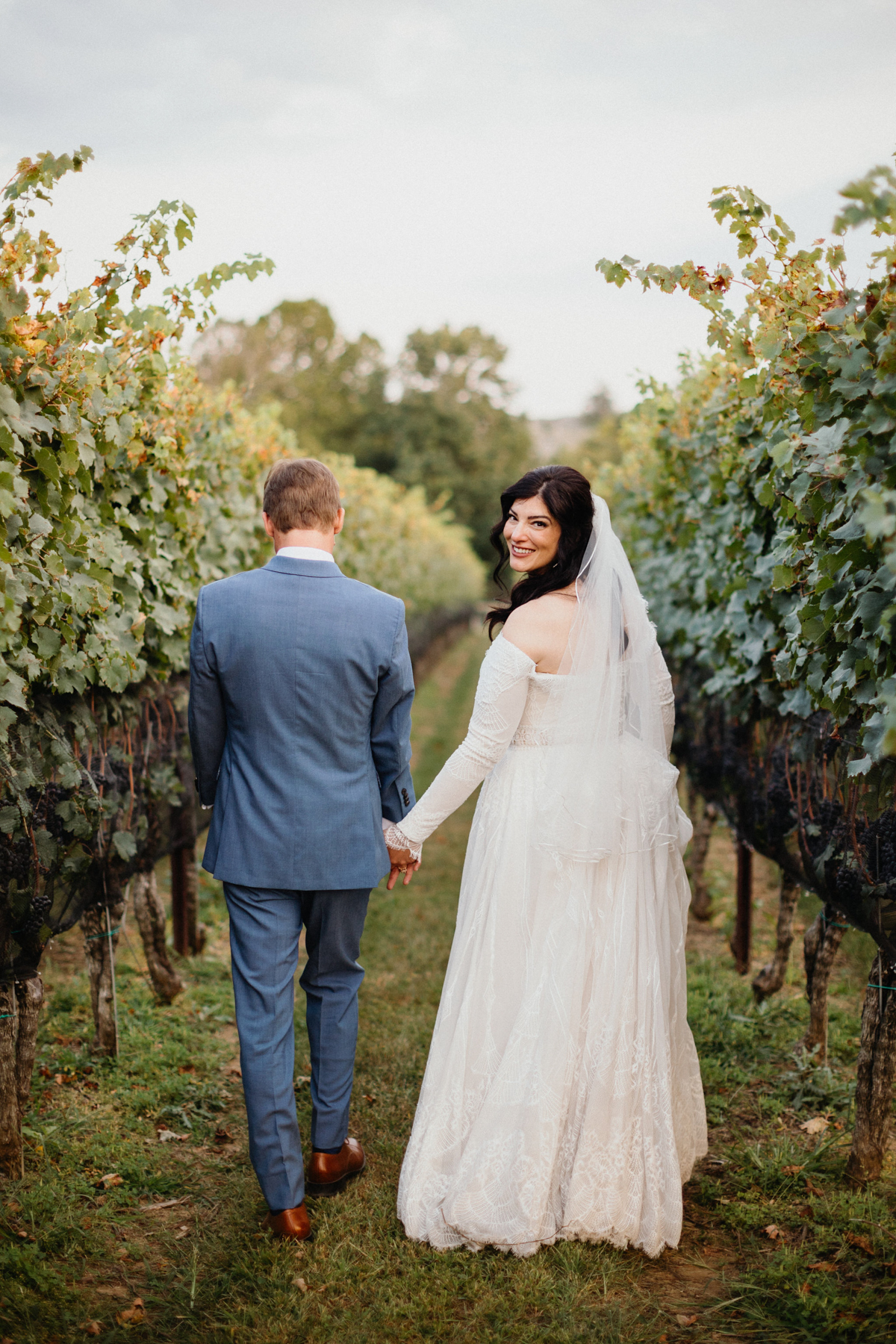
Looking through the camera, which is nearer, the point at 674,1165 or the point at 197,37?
the point at 674,1165

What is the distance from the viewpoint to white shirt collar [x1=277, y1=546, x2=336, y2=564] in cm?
308

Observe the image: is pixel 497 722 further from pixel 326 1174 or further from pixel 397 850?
pixel 326 1174

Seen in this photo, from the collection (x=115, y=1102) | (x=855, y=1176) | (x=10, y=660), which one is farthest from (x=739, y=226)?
(x=115, y=1102)

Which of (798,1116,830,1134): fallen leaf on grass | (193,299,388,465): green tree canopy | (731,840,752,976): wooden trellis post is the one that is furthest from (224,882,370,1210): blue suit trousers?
(193,299,388,465): green tree canopy

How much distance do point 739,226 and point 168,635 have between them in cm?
307

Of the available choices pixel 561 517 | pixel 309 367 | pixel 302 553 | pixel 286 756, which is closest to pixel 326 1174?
pixel 286 756

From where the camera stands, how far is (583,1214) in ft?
9.75

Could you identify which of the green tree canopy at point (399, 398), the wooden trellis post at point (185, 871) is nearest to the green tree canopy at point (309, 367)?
the green tree canopy at point (399, 398)

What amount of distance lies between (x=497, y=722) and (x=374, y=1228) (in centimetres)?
166

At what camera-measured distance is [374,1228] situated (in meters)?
3.14

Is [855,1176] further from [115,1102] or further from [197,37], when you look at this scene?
[197,37]

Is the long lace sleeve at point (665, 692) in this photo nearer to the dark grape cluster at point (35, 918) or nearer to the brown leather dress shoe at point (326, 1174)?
the brown leather dress shoe at point (326, 1174)

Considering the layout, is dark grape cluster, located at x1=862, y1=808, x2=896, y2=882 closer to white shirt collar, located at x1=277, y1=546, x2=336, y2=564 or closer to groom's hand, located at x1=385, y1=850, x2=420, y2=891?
groom's hand, located at x1=385, y1=850, x2=420, y2=891

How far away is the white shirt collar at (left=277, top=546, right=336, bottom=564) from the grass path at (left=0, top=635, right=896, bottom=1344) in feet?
6.94
